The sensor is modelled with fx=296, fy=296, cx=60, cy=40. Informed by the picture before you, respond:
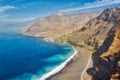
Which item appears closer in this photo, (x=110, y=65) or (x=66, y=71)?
(x=110, y=65)

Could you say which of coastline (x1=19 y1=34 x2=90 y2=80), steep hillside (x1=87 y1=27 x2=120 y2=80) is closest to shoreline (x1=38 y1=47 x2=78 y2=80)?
coastline (x1=19 y1=34 x2=90 y2=80)

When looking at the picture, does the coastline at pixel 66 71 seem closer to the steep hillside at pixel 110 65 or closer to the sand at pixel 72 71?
the sand at pixel 72 71

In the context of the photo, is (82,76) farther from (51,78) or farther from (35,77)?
(35,77)

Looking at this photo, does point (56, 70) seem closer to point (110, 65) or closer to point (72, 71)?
point (72, 71)

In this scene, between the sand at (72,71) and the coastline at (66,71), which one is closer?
the sand at (72,71)

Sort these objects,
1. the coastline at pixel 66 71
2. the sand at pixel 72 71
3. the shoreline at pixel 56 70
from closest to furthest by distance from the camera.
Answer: the sand at pixel 72 71 < the coastline at pixel 66 71 < the shoreline at pixel 56 70

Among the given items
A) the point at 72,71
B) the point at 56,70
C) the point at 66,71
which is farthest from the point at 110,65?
the point at 56,70

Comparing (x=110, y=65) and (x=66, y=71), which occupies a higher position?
(x=66, y=71)

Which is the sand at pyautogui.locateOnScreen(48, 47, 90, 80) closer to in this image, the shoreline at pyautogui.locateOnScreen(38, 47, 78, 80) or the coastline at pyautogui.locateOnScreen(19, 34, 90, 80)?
the coastline at pyautogui.locateOnScreen(19, 34, 90, 80)

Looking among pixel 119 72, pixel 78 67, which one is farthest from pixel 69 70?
pixel 119 72

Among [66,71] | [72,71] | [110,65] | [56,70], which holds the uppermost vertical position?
[56,70]

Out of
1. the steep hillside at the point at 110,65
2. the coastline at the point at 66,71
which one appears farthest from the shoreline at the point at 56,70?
the steep hillside at the point at 110,65
